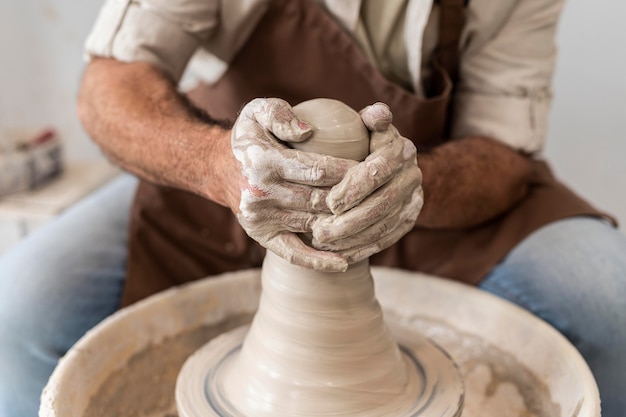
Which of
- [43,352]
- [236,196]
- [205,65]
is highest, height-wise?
[236,196]

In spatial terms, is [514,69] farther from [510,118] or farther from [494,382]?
[494,382]

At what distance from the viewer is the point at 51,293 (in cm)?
127

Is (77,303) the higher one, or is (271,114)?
(271,114)

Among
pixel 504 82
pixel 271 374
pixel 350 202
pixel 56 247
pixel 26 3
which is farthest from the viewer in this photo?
pixel 26 3

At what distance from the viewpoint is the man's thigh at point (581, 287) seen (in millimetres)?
1196

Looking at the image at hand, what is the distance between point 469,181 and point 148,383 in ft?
2.36

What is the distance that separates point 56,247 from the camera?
1.34 metres

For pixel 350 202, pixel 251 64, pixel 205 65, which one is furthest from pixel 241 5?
pixel 350 202

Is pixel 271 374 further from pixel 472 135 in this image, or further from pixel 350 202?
pixel 472 135

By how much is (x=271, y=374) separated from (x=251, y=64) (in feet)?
2.39

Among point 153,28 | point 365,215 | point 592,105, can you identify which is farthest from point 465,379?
point 592,105

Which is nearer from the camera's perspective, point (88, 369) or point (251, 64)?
point (88, 369)

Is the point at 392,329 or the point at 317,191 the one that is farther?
the point at 392,329

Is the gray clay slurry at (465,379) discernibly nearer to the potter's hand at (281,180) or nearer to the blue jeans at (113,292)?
the blue jeans at (113,292)
